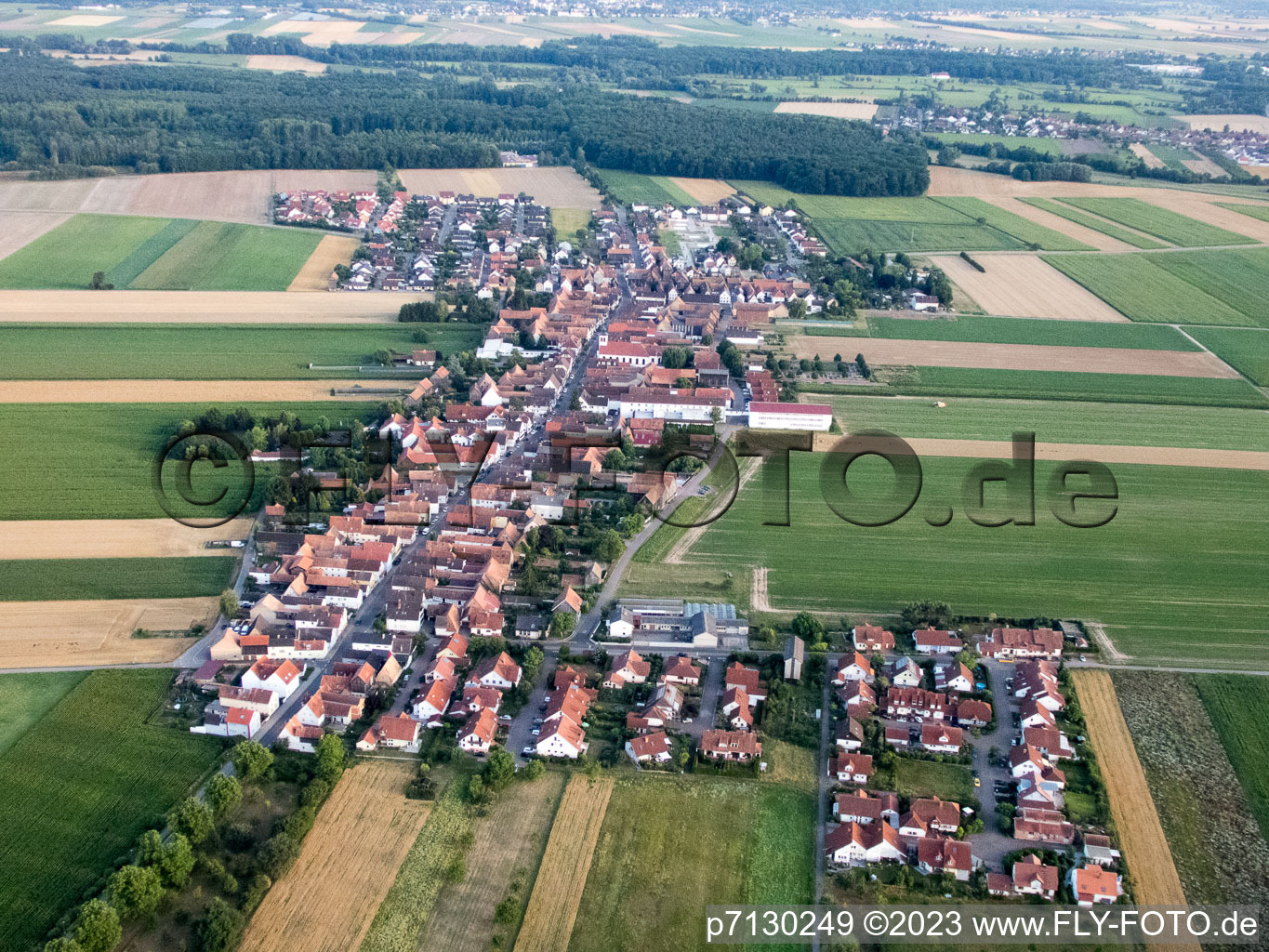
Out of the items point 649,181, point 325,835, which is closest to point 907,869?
point 325,835

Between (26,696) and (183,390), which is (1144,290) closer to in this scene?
(183,390)

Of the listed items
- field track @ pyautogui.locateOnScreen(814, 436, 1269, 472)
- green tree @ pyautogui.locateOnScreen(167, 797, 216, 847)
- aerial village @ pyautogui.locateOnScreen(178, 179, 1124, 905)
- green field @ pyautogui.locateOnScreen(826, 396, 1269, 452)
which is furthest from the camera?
green field @ pyautogui.locateOnScreen(826, 396, 1269, 452)

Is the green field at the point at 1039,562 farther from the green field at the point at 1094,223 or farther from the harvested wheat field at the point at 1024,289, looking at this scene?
the green field at the point at 1094,223

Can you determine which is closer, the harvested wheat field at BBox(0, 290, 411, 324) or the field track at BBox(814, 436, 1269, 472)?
the field track at BBox(814, 436, 1269, 472)

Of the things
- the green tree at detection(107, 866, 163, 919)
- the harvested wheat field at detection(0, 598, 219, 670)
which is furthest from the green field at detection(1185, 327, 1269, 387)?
the green tree at detection(107, 866, 163, 919)

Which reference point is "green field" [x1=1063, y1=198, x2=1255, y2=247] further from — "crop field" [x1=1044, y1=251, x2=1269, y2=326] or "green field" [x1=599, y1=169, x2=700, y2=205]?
"green field" [x1=599, y1=169, x2=700, y2=205]

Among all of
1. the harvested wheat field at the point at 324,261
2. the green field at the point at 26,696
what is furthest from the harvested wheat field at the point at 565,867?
the harvested wheat field at the point at 324,261

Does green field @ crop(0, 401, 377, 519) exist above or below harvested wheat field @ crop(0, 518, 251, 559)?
above
